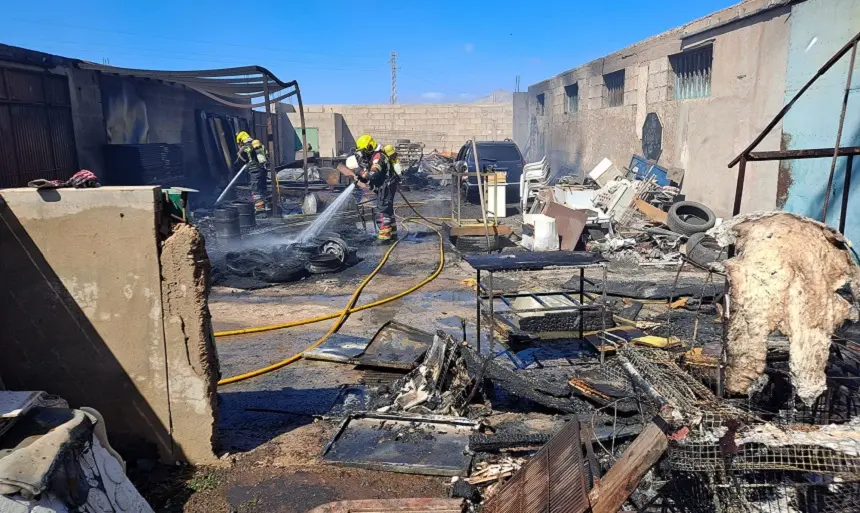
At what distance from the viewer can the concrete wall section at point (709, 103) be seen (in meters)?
10.7

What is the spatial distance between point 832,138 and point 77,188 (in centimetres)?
1018

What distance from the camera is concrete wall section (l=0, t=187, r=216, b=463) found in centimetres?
381

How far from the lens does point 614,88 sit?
1883 centimetres

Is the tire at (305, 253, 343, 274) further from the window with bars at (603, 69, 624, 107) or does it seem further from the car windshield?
the window with bars at (603, 69, 624, 107)

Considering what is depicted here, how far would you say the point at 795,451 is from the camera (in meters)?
2.61

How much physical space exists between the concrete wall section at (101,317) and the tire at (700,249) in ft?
27.5

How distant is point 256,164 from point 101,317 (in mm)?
11438

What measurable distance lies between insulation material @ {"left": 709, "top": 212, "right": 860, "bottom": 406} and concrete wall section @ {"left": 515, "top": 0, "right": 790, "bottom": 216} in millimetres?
8565

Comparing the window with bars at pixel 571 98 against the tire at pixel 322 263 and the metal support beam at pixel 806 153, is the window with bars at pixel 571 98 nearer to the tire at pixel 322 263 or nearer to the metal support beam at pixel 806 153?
the tire at pixel 322 263

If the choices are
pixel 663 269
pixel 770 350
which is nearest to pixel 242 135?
pixel 663 269

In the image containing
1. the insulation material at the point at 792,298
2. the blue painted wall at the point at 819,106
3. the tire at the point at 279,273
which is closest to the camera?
the insulation material at the point at 792,298

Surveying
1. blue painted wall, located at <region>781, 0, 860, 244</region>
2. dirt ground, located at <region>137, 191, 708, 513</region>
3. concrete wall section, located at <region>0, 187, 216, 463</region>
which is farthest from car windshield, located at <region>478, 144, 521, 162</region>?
concrete wall section, located at <region>0, 187, 216, 463</region>

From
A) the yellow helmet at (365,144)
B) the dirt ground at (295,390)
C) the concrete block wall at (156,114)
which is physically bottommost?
the dirt ground at (295,390)

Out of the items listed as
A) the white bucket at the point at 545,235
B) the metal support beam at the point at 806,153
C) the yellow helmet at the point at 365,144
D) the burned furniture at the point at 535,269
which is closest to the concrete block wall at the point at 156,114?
the yellow helmet at the point at 365,144
